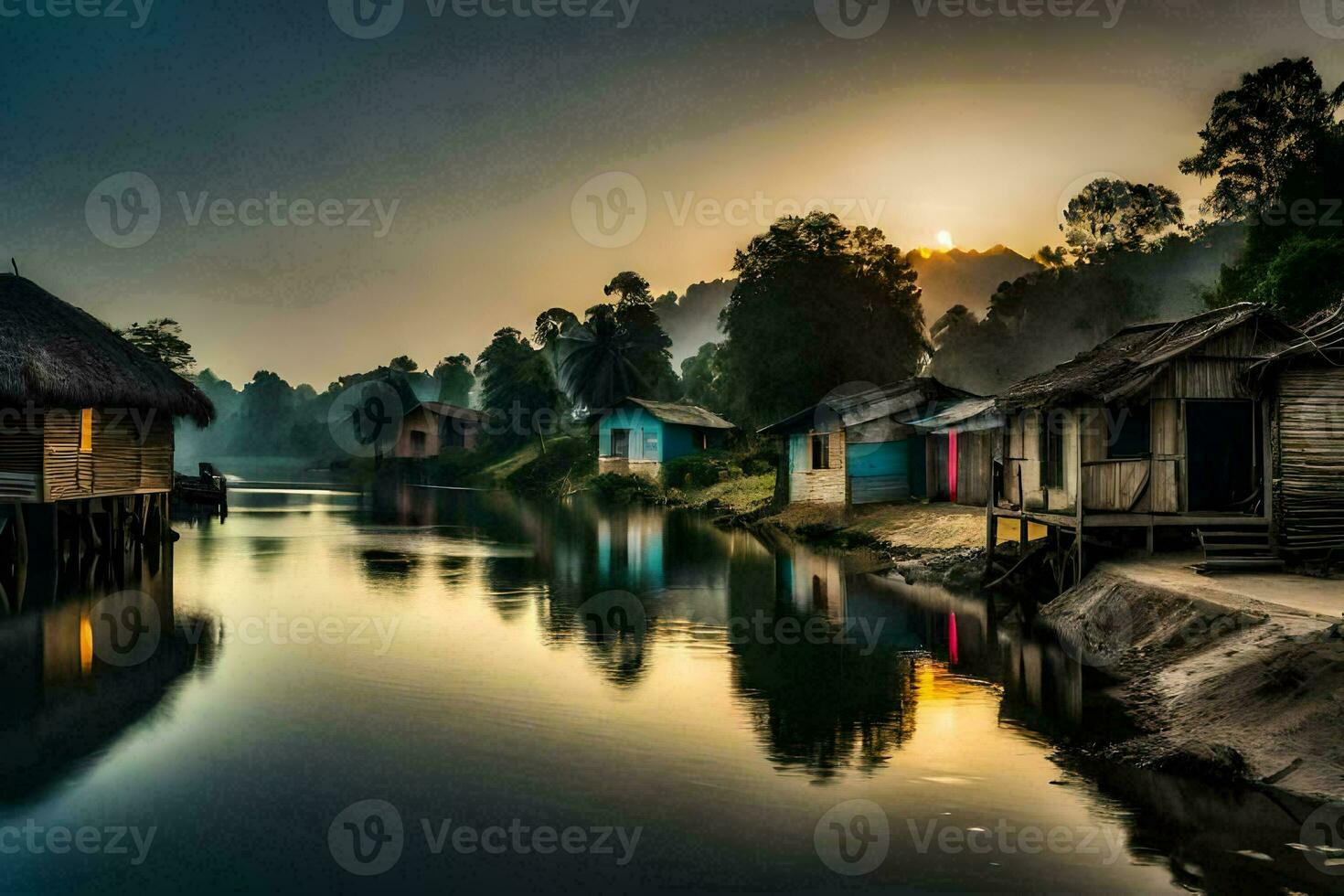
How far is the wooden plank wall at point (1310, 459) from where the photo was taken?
1600 centimetres

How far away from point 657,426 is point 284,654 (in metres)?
38.5

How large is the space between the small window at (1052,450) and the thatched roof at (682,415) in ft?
111

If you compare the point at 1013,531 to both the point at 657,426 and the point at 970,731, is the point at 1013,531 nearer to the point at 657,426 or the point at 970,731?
the point at 970,731

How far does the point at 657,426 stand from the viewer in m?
55.0

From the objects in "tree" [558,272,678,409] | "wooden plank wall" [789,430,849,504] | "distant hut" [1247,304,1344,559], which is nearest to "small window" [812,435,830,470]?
"wooden plank wall" [789,430,849,504]

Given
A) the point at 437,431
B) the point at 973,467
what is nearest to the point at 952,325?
the point at 437,431

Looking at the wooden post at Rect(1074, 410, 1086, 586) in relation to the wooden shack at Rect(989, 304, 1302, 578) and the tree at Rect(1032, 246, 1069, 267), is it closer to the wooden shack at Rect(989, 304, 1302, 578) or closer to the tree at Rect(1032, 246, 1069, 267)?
the wooden shack at Rect(989, 304, 1302, 578)

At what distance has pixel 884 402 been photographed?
3406 cm

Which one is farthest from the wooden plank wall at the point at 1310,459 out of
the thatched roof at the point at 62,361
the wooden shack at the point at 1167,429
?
the thatched roof at the point at 62,361

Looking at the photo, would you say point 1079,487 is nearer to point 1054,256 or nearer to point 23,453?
point 23,453

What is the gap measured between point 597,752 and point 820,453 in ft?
82.6

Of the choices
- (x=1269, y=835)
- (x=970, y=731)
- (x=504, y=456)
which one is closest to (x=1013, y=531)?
(x=970, y=731)

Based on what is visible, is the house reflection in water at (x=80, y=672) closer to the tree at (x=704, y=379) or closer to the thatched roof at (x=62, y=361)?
the thatched roof at (x=62, y=361)

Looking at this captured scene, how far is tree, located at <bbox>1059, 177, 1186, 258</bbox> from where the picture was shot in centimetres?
6153
